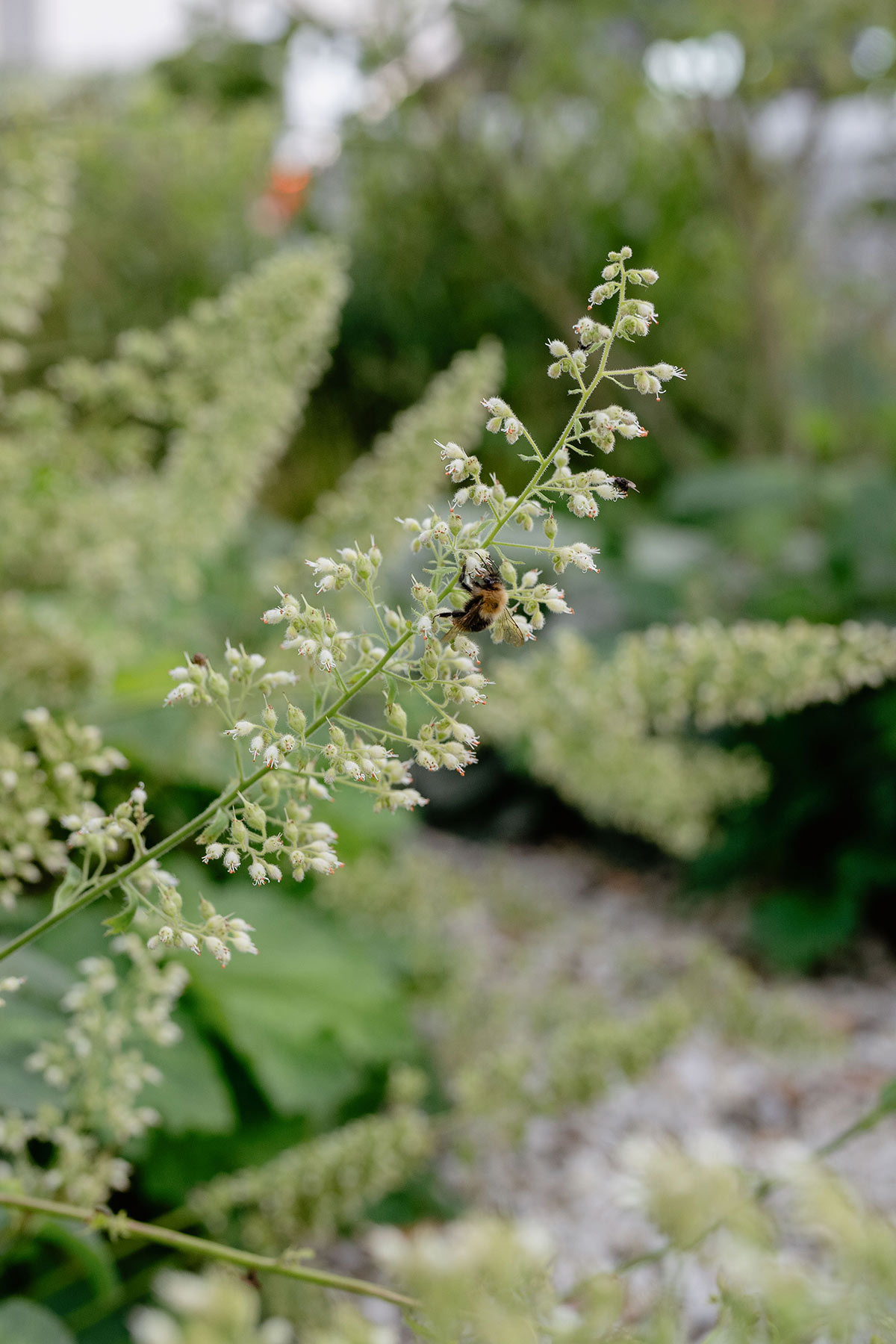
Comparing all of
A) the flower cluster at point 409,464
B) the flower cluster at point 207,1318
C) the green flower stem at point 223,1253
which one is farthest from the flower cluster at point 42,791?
the flower cluster at point 409,464

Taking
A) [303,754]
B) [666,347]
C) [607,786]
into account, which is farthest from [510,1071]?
[666,347]

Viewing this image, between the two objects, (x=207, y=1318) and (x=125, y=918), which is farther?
(x=125, y=918)

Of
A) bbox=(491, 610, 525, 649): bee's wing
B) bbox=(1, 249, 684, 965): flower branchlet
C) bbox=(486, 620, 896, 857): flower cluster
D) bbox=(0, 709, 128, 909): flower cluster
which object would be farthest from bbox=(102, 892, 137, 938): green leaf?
bbox=(486, 620, 896, 857): flower cluster

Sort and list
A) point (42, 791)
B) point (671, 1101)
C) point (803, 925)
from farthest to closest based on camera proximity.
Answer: point (803, 925), point (671, 1101), point (42, 791)

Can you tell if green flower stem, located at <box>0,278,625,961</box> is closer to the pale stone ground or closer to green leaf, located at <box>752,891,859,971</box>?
the pale stone ground

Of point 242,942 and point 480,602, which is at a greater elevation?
point 480,602

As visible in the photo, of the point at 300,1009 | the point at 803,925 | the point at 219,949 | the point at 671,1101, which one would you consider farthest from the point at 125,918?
the point at 803,925

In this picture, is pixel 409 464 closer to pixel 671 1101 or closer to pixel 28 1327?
pixel 28 1327
